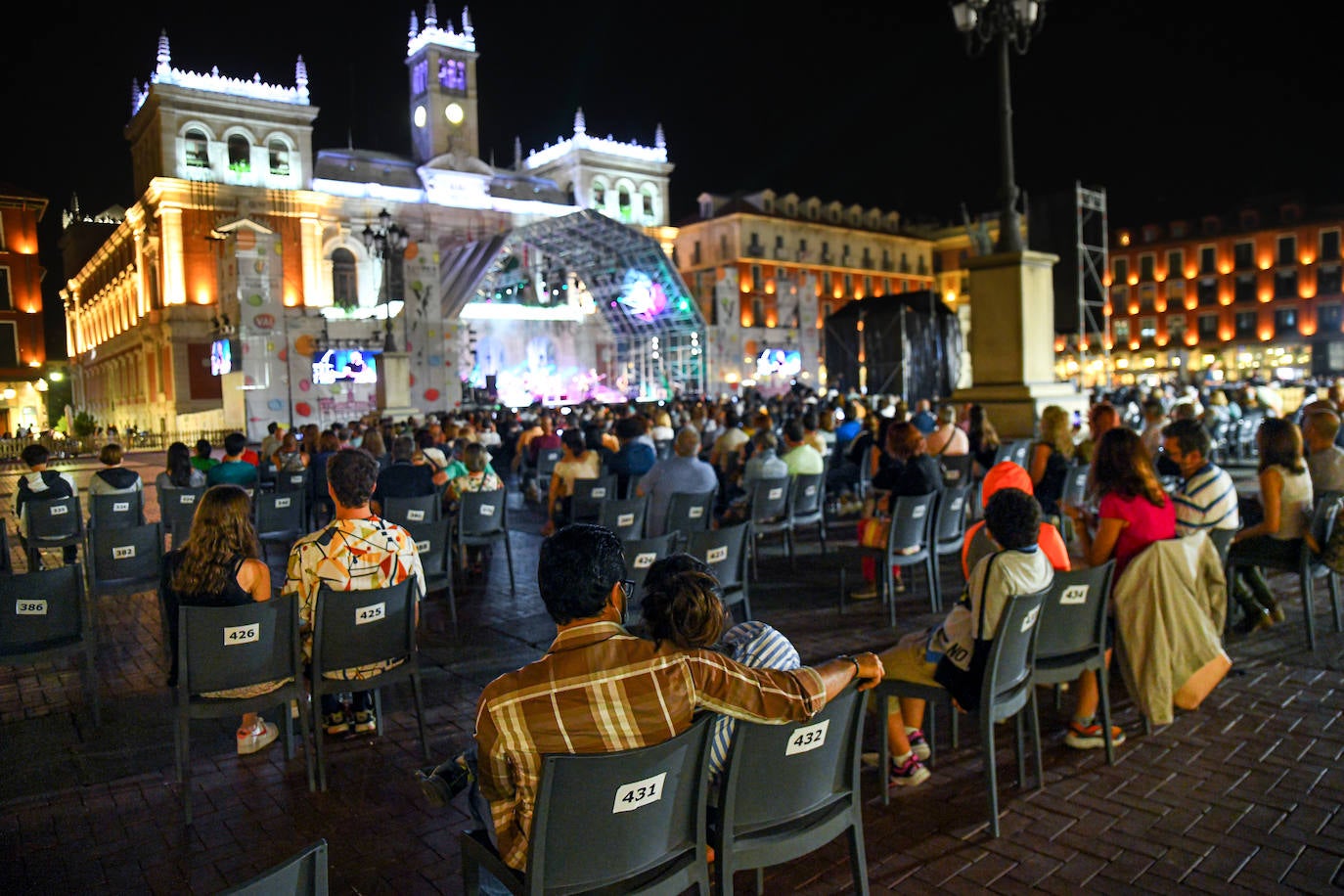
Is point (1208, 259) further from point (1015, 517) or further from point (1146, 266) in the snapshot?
point (1015, 517)

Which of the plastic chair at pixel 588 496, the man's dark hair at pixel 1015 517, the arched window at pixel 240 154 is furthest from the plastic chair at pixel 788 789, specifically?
the arched window at pixel 240 154

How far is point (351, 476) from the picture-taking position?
4.19 metres

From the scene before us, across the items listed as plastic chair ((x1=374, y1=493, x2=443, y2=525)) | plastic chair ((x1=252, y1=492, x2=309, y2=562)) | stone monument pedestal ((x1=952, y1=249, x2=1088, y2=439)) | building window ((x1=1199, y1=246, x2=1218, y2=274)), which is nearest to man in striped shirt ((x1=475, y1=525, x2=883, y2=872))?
plastic chair ((x1=374, y1=493, x2=443, y2=525))

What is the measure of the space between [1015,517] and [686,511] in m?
3.50

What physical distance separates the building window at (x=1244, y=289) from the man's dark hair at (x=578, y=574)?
6069 centimetres

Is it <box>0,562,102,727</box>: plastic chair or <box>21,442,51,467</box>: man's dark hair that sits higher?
<box>21,442,51,467</box>: man's dark hair

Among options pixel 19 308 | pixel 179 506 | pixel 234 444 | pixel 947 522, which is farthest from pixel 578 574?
pixel 19 308

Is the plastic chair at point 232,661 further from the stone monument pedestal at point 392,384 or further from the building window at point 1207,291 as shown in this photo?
the building window at point 1207,291

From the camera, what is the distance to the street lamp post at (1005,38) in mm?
9945

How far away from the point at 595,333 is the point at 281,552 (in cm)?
3531

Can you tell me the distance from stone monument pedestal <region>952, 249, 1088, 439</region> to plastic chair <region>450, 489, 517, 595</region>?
6.00 metres

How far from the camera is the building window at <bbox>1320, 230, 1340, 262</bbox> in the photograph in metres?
49.5

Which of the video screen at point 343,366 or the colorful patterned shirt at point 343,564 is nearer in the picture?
the colorful patterned shirt at point 343,564

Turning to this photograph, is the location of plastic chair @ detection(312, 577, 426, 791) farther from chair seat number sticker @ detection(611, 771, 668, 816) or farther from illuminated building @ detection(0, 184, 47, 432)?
illuminated building @ detection(0, 184, 47, 432)
